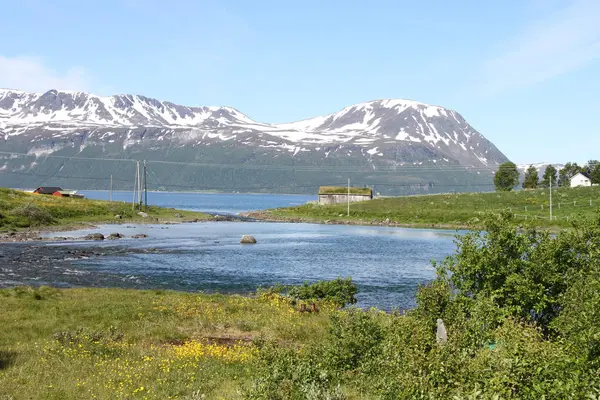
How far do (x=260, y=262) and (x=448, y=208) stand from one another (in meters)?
97.9

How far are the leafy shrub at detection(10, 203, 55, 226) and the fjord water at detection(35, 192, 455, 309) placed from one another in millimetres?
10682

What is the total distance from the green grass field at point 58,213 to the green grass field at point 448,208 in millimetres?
39200

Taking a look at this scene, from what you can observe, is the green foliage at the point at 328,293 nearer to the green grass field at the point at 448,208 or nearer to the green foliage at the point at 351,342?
the green foliage at the point at 351,342

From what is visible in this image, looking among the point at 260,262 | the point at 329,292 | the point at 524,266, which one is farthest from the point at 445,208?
the point at 524,266

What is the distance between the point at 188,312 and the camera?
35.8 meters

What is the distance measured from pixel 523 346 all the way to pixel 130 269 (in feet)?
179

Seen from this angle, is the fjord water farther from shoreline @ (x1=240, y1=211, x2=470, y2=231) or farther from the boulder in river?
shoreline @ (x1=240, y1=211, x2=470, y2=231)

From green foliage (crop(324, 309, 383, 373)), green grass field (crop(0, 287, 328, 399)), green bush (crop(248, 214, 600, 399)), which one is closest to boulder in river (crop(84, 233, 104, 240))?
green grass field (crop(0, 287, 328, 399))

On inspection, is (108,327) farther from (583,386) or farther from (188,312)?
(583,386)

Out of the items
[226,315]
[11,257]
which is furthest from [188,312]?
[11,257]

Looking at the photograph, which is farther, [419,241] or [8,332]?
[419,241]

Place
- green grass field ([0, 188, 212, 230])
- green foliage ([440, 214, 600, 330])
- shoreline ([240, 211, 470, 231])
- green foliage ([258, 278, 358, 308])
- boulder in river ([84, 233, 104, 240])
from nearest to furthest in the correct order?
1. green foliage ([440, 214, 600, 330])
2. green foliage ([258, 278, 358, 308])
3. boulder in river ([84, 233, 104, 240])
4. green grass field ([0, 188, 212, 230])
5. shoreline ([240, 211, 470, 231])

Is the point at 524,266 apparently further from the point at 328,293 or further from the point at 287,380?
the point at 328,293

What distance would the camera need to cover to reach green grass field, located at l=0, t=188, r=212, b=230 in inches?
4279
